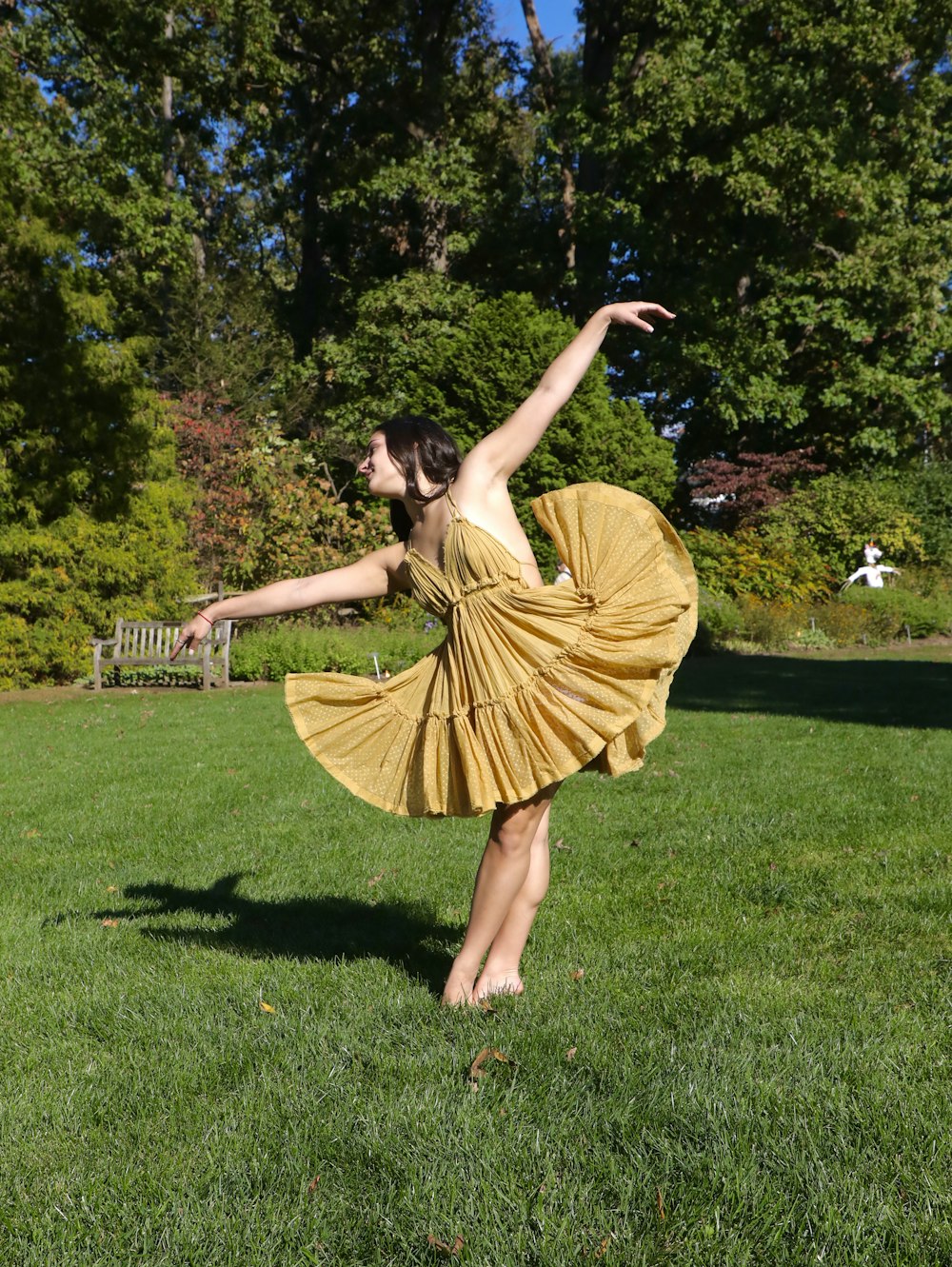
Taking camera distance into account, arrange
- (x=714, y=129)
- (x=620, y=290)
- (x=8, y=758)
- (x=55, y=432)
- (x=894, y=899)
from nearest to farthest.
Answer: (x=894, y=899)
(x=8, y=758)
(x=55, y=432)
(x=714, y=129)
(x=620, y=290)

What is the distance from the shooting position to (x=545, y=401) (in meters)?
3.30

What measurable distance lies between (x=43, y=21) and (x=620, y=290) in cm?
1696

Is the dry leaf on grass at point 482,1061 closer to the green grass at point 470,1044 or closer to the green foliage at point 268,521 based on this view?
the green grass at point 470,1044

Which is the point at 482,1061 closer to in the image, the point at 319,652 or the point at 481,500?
→ the point at 481,500

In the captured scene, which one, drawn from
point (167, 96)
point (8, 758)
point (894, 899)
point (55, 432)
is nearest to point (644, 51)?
point (167, 96)

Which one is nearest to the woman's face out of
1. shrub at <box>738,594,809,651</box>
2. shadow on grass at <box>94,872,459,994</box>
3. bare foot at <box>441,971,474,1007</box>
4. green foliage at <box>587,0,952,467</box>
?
bare foot at <box>441,971,474,1007</box>

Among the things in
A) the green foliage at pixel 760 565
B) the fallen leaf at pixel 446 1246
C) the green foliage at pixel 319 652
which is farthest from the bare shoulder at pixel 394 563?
the green foliage at pixel 760 565

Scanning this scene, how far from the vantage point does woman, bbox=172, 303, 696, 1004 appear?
3256 mm

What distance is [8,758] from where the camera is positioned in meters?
8.98

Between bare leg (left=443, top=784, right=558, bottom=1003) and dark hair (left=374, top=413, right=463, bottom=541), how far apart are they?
41.2 inches

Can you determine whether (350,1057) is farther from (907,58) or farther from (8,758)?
(907,58)

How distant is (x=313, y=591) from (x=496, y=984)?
146 centimetres

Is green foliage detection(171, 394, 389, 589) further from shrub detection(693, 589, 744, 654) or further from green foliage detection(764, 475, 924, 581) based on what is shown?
green foliage detection(764, 475, 924, 581)

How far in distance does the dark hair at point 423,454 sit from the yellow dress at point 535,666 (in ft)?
0.52
